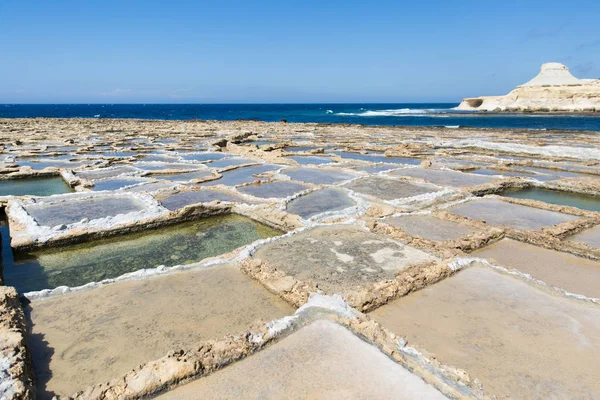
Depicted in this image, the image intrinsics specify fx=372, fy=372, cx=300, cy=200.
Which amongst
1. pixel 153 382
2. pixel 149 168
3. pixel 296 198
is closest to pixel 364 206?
pixel 296 198

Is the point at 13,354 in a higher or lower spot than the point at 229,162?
lower

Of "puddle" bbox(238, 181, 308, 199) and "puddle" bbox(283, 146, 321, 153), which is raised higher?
"puddle" bbox(283, 146, 321, 153)

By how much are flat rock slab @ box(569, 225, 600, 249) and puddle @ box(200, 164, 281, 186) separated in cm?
805

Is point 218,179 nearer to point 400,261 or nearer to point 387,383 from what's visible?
point 400,261

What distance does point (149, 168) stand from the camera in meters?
13.1

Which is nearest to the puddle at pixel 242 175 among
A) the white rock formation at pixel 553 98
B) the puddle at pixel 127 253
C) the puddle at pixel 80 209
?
the puddle at pixel 80 209

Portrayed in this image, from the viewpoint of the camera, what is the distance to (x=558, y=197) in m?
10.3

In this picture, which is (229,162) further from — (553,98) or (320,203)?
(553,98)

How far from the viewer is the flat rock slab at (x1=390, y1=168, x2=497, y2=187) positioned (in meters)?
11.0

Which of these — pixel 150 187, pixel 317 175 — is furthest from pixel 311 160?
pixel 150 187

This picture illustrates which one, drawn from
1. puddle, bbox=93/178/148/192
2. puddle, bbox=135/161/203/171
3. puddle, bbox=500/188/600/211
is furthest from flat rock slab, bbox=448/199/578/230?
puddle, bbox=135/161/203/171

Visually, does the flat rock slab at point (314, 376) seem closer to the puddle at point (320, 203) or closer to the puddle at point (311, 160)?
the puddle at point (320, 203)

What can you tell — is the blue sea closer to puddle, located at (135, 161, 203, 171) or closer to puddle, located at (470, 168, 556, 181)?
puddle, located at (470, 168, 556, 181)

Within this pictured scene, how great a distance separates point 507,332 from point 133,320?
3.84m
